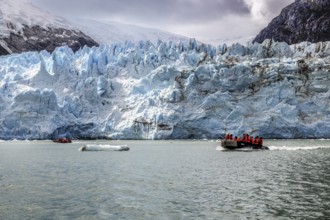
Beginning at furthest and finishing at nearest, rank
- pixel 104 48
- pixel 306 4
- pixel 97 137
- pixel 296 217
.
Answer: pixel 306 4 → pixel 104 48 → pixel 97 137 → pixel 296 217

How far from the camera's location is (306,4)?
11275 centimetres

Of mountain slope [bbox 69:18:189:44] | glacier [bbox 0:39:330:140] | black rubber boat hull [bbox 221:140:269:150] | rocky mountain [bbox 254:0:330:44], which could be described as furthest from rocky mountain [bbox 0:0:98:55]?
black rubber boat hull [bbox 221:140:269:150]

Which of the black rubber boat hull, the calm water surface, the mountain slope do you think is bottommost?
the calm water surface

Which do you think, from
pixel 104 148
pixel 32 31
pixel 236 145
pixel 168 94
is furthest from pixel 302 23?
pixel 104 148

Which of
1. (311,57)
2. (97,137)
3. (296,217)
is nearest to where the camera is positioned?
(296,217)

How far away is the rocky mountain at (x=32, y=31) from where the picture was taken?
12925 centimetres

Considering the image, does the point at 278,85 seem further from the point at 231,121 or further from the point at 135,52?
the point at 135,52

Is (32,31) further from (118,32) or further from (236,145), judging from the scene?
(236,145)

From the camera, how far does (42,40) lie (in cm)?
13575

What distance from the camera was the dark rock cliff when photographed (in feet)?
418

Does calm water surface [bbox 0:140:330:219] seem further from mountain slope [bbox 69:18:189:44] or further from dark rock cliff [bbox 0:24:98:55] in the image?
mountain slope [bbox 69:18:189:44]

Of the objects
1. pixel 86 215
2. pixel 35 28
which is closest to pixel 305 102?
pixel 86 215

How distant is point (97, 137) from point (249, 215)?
200 ft

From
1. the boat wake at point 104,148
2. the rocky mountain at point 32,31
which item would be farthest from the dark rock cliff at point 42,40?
the boat wake at point 104,148
